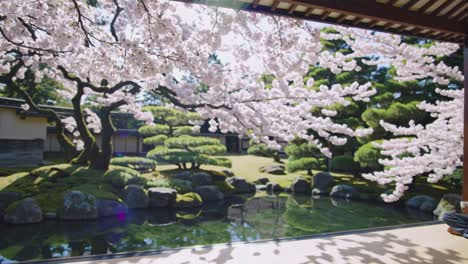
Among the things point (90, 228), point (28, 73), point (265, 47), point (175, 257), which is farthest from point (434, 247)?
point (28, 73)

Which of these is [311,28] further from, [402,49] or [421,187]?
[421,187]

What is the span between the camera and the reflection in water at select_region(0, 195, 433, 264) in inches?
156

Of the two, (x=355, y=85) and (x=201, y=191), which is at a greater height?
(x=355, y=85)

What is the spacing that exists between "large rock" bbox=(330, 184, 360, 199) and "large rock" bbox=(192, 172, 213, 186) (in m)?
3.64

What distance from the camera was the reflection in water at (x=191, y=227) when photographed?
13.0 feet

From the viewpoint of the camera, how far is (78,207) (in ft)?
17.4

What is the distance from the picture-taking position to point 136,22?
12.4 feet

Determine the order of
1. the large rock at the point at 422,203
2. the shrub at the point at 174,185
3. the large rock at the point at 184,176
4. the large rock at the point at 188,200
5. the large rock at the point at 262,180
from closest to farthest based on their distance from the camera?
the large rock at the point at 188,200, the large rock at the point at 422,203, the shrub at the point at 174,185, the large rock at the point at 184,176, the large rock at the point at 262,180

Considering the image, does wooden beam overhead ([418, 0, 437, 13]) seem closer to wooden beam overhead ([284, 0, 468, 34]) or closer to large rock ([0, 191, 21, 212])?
wooden beam overhead ([284, 0, 468, 34])

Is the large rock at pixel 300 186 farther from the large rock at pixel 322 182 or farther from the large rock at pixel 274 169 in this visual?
the large rock at pixel 274 169

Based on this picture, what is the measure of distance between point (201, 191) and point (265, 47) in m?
5.04

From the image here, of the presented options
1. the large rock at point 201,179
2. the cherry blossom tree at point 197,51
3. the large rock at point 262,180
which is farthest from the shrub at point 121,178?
the large rock at point 262,180

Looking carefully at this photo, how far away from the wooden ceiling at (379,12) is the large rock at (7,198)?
5339 millimetres

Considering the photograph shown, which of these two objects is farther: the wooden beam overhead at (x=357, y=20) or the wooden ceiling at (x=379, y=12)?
the wooden beam overhead at (x=357, y=20)
